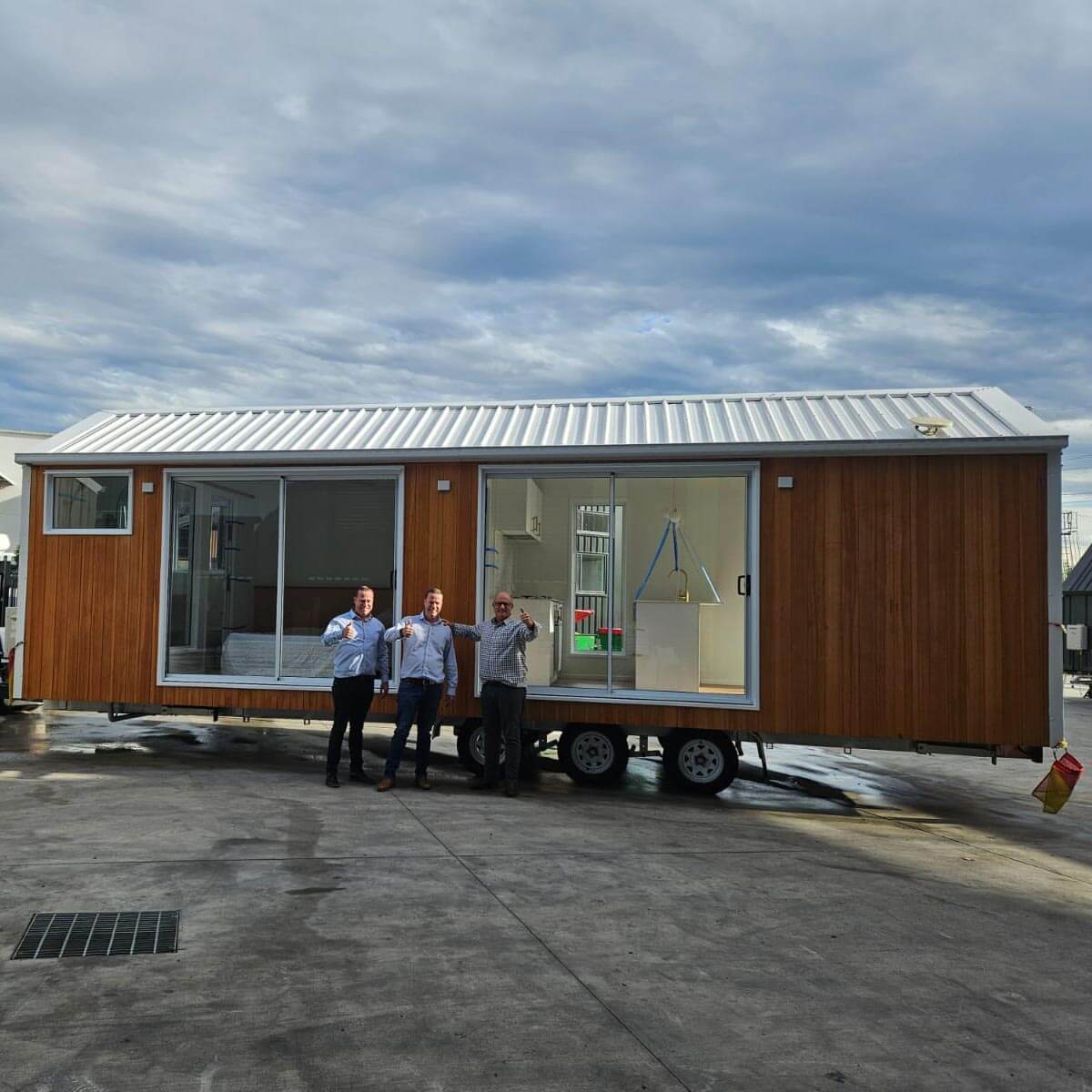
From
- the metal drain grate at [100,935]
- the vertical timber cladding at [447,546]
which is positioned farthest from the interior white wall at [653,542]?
the metal drain grate at [100,935]

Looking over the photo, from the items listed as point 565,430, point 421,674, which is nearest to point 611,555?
point 565,430

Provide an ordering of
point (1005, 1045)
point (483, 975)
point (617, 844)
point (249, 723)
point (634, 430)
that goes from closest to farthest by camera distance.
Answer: point (1005, 1045), point (483, 975), point (617, 844), point (634, 430), point (249, 723)

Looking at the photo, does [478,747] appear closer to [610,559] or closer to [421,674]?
[421,674]

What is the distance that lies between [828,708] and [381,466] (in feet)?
13.2

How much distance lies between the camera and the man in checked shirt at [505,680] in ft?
24.0

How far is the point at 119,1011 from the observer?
11.2ft

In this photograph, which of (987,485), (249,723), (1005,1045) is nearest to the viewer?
(1005,1045)

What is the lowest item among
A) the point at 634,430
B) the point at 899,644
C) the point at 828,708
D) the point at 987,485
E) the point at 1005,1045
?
the point at 1005,1045

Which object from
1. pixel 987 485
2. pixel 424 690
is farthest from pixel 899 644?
pixel 424 690

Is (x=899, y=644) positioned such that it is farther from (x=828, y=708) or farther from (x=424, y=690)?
(x=424, y=690)

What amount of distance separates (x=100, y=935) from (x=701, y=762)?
477cm

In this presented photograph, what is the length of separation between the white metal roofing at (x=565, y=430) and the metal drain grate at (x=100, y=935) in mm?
4458

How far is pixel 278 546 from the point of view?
8.54 metres

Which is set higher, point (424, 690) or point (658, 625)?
point (658, 625)
